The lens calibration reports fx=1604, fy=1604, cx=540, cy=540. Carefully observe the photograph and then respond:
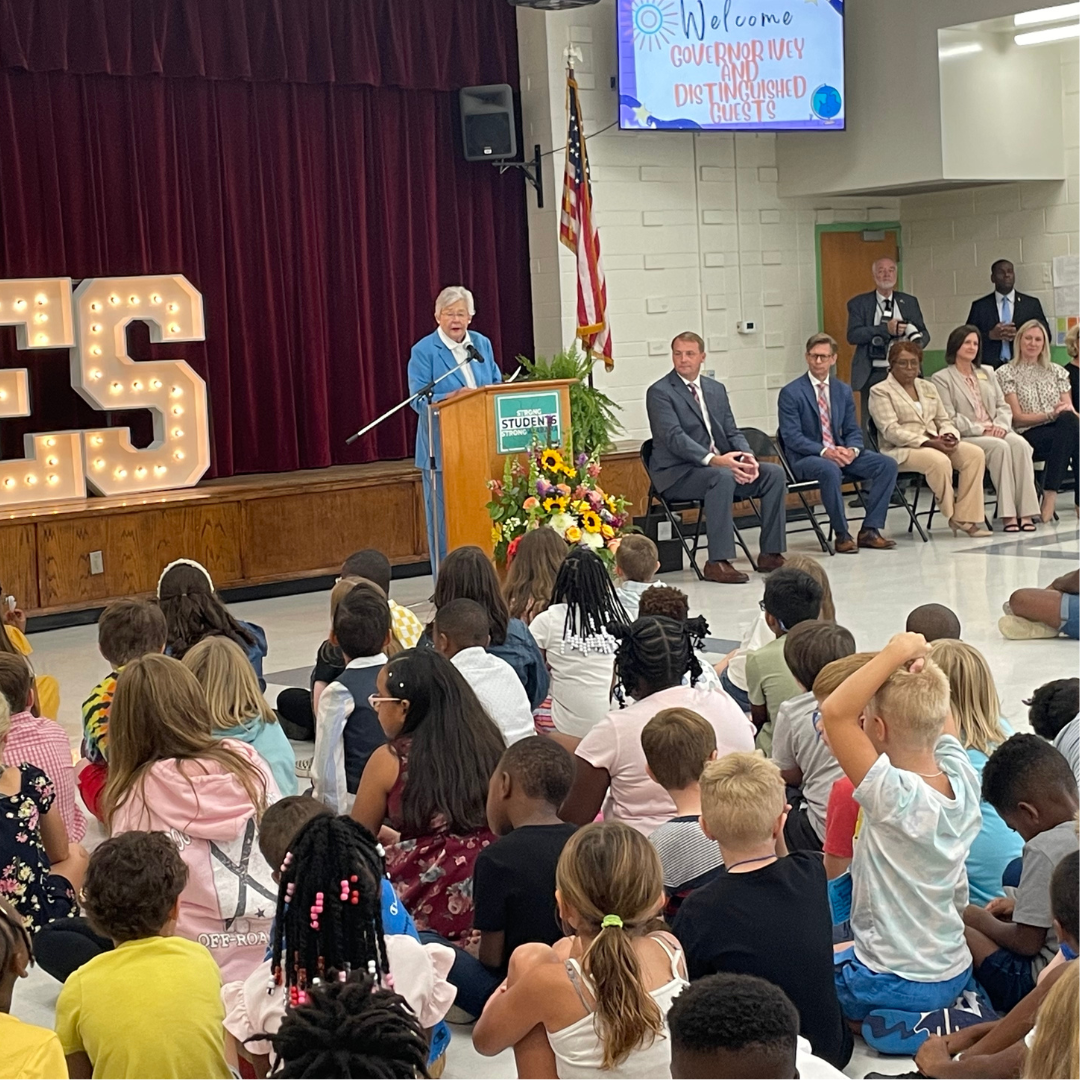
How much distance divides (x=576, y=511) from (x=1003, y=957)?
4179 millimetres

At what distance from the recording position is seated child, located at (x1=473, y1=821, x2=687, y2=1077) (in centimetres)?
215

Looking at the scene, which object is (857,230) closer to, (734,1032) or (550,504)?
(550,504)

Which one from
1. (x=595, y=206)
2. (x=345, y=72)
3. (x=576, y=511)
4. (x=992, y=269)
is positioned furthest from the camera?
(x=992, y=269)

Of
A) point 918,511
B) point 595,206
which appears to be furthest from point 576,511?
point 918,511

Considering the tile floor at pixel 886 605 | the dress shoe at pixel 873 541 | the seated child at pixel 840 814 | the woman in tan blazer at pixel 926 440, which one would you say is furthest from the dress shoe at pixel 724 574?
the seated child at pixel 840 814

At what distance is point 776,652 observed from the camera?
13.0 ft

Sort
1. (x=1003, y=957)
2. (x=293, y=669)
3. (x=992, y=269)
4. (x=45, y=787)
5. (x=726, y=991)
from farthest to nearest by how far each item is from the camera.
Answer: (x=992, y=269), (x=293, y=669), (x=45, y=787), (x=1003, y=957), (x=726, y=991)

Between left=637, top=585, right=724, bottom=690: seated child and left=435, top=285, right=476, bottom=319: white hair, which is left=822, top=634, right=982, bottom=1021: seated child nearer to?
left=637, top=585, right=724, bottom=690: seated child

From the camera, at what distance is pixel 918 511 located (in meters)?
10.5

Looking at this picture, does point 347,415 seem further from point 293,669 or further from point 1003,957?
point 1003,957

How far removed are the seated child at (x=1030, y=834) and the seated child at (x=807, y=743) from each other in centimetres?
70

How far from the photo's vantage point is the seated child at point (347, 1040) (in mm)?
1681

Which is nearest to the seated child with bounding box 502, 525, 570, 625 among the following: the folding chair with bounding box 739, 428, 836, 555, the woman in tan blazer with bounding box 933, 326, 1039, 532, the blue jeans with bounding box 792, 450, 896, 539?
the folding chair with bounding box 739, 428, 836, 555

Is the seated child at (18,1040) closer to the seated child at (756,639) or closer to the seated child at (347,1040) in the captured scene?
the seated child at (347,1040)
